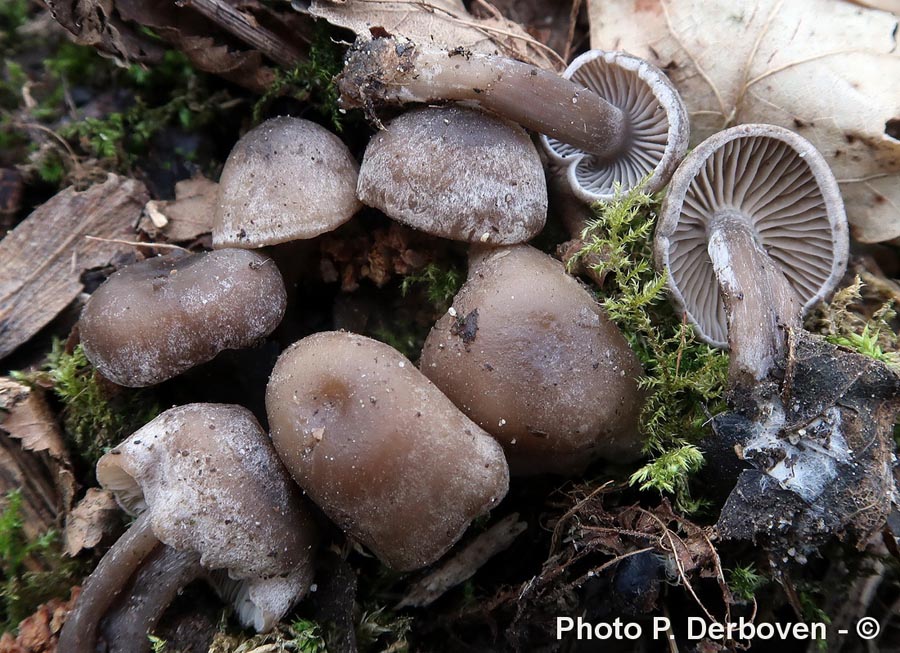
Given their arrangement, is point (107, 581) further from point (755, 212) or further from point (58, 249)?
point (755, 212)

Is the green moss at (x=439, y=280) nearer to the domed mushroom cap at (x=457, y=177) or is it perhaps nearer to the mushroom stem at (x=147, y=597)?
the domed mushroom cap at (x=457, y=177)

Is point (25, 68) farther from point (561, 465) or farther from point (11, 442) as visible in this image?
point (561, 465)

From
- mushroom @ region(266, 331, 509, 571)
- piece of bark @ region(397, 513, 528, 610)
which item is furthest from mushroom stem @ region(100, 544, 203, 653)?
piece of bark @ region(397, 513, 528, 610)

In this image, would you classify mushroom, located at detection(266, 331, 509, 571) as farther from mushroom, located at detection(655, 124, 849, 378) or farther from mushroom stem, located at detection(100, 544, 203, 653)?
mushroom, located at detection(655, 124, 849, 378)

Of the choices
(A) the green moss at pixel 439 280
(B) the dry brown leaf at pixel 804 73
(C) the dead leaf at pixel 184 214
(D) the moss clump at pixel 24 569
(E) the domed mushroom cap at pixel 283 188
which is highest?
(B) the dry brown leaf at pixel 804 73

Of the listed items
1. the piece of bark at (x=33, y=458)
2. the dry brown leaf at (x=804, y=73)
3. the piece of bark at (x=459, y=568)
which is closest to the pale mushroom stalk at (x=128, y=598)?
the piece of bark at (x=33, y=458)

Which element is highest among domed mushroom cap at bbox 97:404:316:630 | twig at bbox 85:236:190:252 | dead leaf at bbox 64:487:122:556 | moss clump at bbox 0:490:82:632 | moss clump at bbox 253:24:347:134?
moss clump at bbox 253:24:347:134

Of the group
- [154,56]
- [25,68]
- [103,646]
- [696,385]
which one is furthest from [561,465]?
[25,68]
